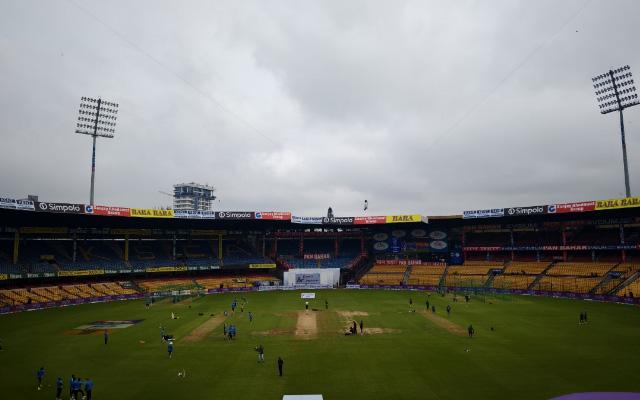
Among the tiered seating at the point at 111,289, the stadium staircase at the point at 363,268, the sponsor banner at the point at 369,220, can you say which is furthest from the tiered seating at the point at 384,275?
the tiered seating at the point at 111,289

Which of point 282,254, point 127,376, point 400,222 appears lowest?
point 127,376

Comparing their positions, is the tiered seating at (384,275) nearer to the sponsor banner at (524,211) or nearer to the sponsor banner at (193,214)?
the sponsor banner at (524,211)

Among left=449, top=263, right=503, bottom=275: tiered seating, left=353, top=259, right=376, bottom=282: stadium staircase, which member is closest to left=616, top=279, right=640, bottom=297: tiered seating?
left=449, top=263, right=503, bottom=275: tiered seating

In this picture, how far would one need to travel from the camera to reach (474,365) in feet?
84.8

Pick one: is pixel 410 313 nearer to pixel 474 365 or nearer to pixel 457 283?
pixel 474 365

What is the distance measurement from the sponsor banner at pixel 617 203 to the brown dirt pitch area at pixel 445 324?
131 ft

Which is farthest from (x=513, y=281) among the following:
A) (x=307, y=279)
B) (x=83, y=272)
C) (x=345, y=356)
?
(x=83, y=272)

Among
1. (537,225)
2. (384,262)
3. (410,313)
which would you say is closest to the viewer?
(410,313)

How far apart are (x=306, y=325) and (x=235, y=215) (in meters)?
43.9

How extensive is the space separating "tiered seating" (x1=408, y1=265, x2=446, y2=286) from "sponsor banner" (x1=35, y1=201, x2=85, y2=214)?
5989 centimetres

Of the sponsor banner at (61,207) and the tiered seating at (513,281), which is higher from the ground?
the sponsor banner at (61,207)

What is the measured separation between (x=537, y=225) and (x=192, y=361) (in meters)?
75.9

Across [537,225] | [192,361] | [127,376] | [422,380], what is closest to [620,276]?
[537,225]

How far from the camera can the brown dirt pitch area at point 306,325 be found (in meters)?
35.7
